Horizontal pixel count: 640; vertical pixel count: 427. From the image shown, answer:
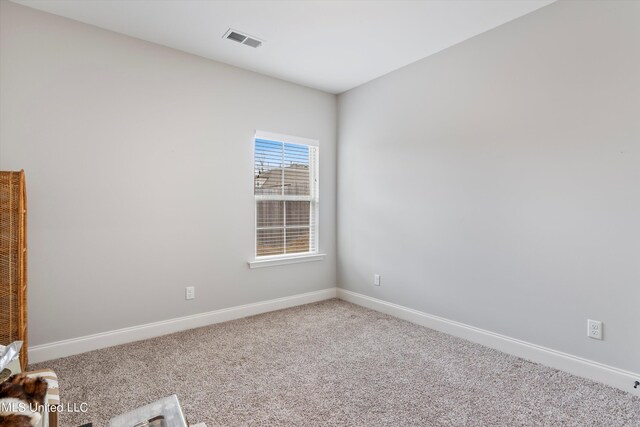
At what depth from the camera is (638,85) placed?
2.01 m

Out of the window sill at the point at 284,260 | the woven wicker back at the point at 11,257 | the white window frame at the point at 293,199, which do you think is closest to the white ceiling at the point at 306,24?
the white window frame at the point at 293,199

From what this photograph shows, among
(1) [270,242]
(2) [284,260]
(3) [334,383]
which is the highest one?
(1) [270,242]

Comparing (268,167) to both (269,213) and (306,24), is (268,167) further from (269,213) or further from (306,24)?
(306,24)

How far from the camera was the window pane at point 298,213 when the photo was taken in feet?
12.7

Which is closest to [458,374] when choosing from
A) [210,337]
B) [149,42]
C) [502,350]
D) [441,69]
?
[502,350]

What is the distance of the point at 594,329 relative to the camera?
7.16ft

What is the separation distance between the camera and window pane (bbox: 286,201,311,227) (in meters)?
Answer: 3.86

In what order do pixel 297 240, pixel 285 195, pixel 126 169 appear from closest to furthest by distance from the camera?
pixel 126 169
pixel 285 195
pixel 297 240

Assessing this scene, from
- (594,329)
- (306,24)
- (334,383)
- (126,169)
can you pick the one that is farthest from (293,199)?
(594,329)

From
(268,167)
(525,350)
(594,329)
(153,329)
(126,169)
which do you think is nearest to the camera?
(594,329)

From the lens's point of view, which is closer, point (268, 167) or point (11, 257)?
point (11, 257)

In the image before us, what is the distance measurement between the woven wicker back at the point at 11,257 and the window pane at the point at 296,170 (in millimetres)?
2285

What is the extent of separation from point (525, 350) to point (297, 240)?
2.41 metres

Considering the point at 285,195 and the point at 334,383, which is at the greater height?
the point at 285,195
